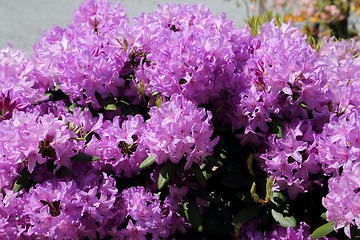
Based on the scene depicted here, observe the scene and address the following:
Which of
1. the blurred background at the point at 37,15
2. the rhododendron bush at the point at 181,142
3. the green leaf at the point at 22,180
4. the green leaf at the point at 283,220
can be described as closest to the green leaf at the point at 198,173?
the rhododendron bush at the point at 181,142

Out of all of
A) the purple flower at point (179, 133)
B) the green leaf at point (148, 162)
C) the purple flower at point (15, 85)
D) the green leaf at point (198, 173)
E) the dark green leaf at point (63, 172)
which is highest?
the purple flower at point (15, 85)

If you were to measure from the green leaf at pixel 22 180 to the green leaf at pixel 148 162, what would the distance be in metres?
0.30

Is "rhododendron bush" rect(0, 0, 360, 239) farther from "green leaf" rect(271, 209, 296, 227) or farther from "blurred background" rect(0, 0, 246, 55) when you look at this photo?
"blurred background" rect(0, 0, 246, 55)

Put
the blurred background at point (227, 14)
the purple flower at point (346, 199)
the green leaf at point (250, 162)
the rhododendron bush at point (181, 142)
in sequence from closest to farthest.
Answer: the purple flower at point (346, 199), the rhododendron bush at point (181, 142), the green leaf at point (250, 162), the blurred background at point (227, 14)

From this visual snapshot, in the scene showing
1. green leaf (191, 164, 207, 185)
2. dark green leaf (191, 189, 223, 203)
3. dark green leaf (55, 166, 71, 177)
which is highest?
green leaf (191, 164, 207, 185)

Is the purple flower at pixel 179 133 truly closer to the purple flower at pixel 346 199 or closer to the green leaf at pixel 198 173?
the green leaf at pixel 198 173

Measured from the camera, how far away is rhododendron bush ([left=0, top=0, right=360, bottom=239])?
163cm

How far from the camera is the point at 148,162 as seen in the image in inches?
66.7

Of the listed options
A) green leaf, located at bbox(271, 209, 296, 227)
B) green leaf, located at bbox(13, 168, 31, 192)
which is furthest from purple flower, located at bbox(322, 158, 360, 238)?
green leaf, located at bbox(13, 168, 31, 192)

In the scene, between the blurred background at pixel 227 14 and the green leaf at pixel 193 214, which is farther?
the blurred background at pixel 227 14

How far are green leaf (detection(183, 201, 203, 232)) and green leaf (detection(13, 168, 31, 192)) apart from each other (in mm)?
433

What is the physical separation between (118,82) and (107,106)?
0.26ft

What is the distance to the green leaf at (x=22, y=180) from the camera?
66.4 inches

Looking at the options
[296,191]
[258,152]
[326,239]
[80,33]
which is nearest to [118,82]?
[80,33]
